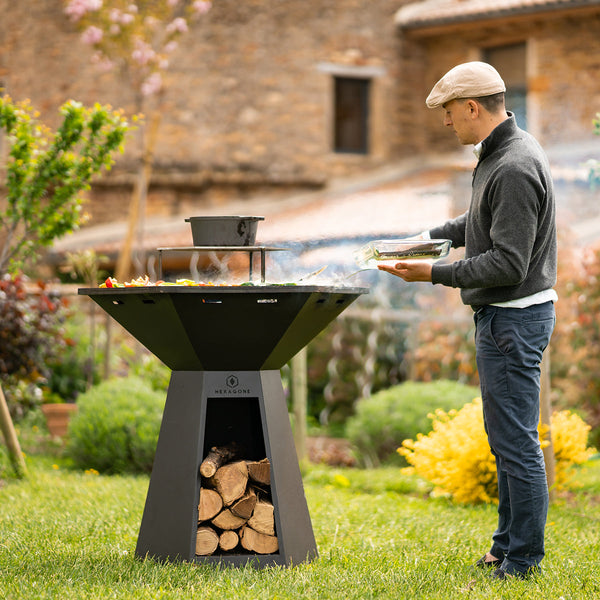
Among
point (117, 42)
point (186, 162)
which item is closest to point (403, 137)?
point (186, 162)

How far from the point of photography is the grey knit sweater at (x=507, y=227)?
125 inches

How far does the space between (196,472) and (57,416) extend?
4571 millimetres

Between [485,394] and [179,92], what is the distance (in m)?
13.4

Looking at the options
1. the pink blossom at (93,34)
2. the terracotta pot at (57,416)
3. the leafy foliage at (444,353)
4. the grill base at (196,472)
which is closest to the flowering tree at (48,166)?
the terracotta pot at (57,416)

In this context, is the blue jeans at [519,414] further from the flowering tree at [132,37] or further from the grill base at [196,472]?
the flowering tree at [132,37]

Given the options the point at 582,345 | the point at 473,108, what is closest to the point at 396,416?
the point at 582,345

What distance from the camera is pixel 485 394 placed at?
11.1 ft

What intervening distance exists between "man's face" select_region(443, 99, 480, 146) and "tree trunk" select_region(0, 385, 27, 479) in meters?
3.18

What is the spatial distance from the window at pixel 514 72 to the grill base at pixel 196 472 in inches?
523

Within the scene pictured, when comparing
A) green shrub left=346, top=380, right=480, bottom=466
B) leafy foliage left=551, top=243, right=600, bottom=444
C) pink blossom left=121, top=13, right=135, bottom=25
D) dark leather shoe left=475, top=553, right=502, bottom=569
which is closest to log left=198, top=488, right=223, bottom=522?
dark leather shoe left=475, top=553, right=502, bottom=569

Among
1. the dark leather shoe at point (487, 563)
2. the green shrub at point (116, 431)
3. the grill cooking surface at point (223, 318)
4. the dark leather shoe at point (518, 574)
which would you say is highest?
the grill cooking surface at point (223, 318)

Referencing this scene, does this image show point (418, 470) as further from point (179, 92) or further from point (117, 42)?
point (179, 92)

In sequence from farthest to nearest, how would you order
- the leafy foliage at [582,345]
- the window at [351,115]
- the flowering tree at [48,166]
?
1. the window at [351,115]
2. the leafy foliage at [582,345]
3. the flowering tree at [48,166]

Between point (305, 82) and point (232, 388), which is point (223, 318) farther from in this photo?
point (305, 82)
